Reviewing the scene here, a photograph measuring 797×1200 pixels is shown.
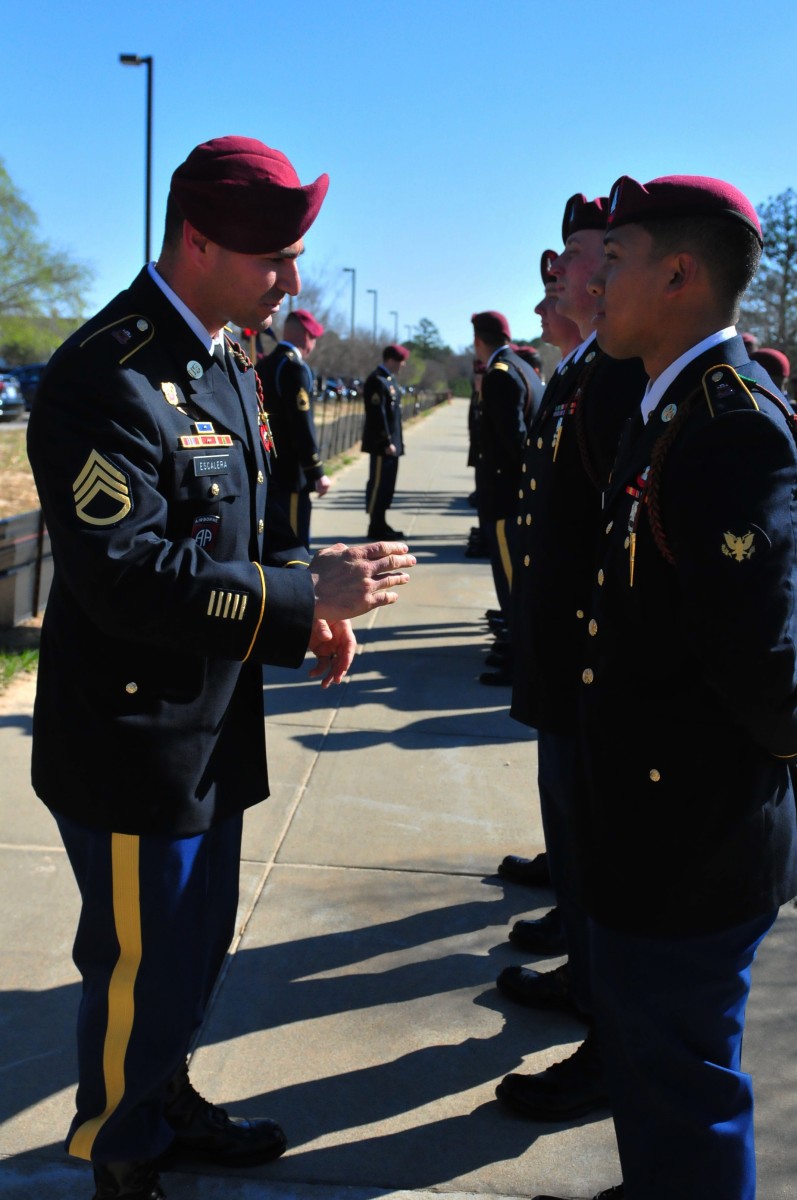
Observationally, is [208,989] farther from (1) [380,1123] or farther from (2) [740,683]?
(2) [740,683]

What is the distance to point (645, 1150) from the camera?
1929mm

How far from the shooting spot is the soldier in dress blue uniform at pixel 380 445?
36.2 feet

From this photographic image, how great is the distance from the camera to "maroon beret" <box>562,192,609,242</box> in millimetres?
3193

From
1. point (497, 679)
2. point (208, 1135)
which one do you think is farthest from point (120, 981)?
point (497, 679)

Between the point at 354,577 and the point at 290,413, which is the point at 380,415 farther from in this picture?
the point at 354,577

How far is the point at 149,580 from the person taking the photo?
1.84 meters

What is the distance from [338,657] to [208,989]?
2.56 feet

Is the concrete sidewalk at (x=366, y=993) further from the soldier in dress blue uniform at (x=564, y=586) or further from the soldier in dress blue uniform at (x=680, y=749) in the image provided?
the soldier in dress blue uniform at (x=680, y=749)

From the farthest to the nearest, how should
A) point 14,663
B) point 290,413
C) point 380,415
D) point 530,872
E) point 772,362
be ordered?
point 380,415
point 290,413
point 772,362
point 14,663
point 530,872

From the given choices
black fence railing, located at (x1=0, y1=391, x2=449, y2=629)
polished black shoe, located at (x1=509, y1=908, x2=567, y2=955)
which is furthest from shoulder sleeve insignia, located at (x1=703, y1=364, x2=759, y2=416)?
Result: black fence railing, located at (x1=0, y1=391, x2=449, y2=629)

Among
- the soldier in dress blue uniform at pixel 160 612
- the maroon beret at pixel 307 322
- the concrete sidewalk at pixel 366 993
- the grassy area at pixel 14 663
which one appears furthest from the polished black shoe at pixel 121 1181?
the maroon beret at pixel 307 322

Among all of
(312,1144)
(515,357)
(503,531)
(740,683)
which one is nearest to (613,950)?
(740,683)

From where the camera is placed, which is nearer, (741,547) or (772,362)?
(741,547)

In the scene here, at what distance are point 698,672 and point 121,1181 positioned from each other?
1.53 meters
